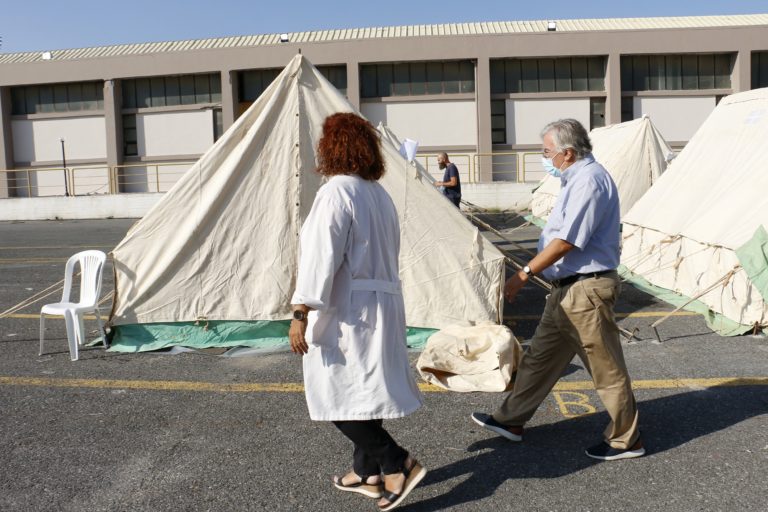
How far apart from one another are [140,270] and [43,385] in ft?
4.37

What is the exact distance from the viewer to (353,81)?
27.6m

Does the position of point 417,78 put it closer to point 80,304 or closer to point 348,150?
point 80,304

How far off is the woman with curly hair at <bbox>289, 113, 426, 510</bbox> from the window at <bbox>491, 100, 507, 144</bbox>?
25.5m

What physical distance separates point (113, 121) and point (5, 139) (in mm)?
4909

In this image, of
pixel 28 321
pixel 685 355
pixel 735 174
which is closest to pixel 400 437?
pixel 685 355

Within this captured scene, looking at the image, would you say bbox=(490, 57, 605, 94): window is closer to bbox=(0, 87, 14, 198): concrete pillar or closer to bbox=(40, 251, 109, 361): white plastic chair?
bbox=(0, 87, 14, 198): concrete pillar

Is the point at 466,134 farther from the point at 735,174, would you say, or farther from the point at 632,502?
the point at 632,502

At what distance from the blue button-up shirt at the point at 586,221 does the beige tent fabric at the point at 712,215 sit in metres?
3.49

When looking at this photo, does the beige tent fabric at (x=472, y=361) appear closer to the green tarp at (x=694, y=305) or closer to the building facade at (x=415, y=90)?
the green tarp at (x=694, y=305)

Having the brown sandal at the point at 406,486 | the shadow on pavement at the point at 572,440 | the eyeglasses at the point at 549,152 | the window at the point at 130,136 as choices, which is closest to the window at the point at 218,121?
the window at the point at 130,136

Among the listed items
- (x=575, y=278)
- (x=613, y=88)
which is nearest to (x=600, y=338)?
(x=575, y=278)

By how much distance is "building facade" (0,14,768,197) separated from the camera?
27.1 m

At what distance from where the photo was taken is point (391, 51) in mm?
27344

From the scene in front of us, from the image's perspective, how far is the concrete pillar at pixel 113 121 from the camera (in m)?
29.1
